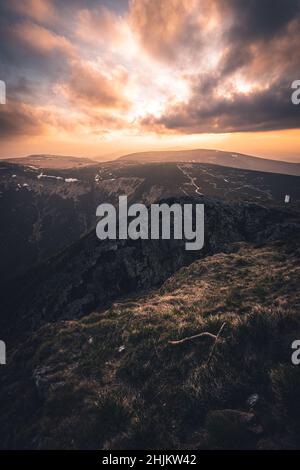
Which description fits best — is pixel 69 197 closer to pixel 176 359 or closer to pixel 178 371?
pixel 176 359

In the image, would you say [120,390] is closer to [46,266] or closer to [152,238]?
[152,238]

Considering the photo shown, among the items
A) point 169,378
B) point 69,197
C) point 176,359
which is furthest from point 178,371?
point 69,197

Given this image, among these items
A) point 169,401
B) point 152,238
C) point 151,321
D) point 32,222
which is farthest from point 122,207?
point 169,401

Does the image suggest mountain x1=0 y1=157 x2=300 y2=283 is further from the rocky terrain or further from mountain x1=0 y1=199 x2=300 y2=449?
mountain x1=0 y1=199 x2=300 y2=449

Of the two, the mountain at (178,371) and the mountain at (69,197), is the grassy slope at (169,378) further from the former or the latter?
the mountain at (69,197)

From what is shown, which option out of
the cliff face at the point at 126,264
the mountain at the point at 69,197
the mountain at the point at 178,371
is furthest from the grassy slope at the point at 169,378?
the mountain at the point at 69,197

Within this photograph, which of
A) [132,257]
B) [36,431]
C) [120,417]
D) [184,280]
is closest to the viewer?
[120,417]
